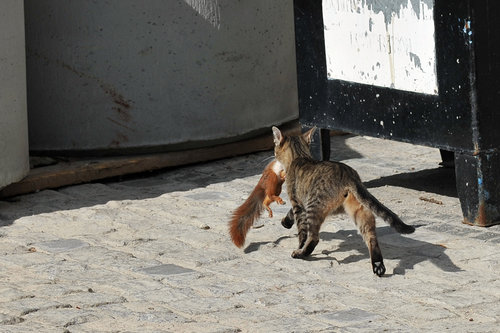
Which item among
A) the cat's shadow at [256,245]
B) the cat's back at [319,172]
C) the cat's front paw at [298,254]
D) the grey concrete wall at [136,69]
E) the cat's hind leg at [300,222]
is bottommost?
the cat's shadow at [256,245]

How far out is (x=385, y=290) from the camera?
500cm

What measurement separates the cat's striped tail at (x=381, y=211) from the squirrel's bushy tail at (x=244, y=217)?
66 centimetres

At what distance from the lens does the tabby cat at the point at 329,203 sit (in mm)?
5234

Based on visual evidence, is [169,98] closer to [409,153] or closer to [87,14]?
[87,14]

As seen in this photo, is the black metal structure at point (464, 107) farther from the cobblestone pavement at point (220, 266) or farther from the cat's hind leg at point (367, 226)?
the cat's hind leg at point (367, 226)

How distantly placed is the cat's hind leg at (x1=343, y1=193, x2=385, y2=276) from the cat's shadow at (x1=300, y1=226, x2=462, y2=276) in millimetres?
82

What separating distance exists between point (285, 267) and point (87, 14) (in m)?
2.72

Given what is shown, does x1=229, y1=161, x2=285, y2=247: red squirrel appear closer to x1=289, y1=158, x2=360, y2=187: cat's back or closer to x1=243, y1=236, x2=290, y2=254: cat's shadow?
x1=243, y1=236, x2=290, y2=254: cat's shadow

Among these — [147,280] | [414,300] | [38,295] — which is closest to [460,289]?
[414,300]

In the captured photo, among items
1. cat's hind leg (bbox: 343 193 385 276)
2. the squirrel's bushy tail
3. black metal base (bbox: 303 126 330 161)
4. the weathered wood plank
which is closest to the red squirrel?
the squirrel's bushy tail

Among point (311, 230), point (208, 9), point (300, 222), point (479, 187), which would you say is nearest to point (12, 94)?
point (208, 9)

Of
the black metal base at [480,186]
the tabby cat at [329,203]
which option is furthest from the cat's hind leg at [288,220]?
the black metal base at [480,186]

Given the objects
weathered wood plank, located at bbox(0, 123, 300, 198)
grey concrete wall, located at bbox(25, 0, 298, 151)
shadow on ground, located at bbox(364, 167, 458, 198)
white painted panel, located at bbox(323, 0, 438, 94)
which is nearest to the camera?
white painted panel, located at bbox(323, 0, 438, 94)

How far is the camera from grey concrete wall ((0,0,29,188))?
257 inches
